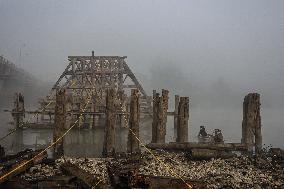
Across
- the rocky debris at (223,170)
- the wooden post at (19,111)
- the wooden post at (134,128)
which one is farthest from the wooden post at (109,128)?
the wooden post at (19,111)

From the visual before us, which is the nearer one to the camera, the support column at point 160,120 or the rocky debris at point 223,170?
the rocky debris at point 223,170

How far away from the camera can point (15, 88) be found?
59094mm

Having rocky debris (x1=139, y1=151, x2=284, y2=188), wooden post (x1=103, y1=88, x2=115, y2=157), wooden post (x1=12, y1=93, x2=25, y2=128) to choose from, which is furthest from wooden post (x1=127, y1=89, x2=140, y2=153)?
wooden post (x1=12, y1=93, x2=25, y2=128)

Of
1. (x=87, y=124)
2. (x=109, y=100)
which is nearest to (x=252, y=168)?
(x=109, y=100)

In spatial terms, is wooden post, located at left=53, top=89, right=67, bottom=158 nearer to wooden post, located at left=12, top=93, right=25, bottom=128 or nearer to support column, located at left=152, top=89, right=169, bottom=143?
support column, located at left=152, top=89, right=169, bottom=143

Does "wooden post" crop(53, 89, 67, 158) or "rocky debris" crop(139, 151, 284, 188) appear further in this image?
"wooden post" crop(53, 89, 67, 158)

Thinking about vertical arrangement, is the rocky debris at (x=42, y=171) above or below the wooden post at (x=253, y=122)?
below

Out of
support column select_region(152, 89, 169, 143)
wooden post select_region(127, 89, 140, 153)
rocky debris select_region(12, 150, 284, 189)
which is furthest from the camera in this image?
support column select_region(152, 89, 169, 143)

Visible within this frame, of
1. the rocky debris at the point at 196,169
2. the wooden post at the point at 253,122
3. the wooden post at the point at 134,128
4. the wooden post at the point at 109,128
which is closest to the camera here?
the rocky debris at the point at 196,169

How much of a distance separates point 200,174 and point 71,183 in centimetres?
515

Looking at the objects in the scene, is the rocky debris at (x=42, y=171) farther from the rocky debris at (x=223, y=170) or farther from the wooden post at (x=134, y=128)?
the wooden post at (x=134, y=128)

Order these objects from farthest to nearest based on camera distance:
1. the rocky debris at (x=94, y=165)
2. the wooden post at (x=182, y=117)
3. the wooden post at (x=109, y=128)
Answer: the wooden post at (x=182, y=117) → the wooden post at (x=109, y=128) → the rocky debris at (x=94, y=165)

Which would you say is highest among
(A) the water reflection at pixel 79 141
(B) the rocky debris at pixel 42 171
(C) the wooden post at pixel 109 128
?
(C) the wooden post at pixel 109 128

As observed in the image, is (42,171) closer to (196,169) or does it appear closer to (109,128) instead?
(109,128)
